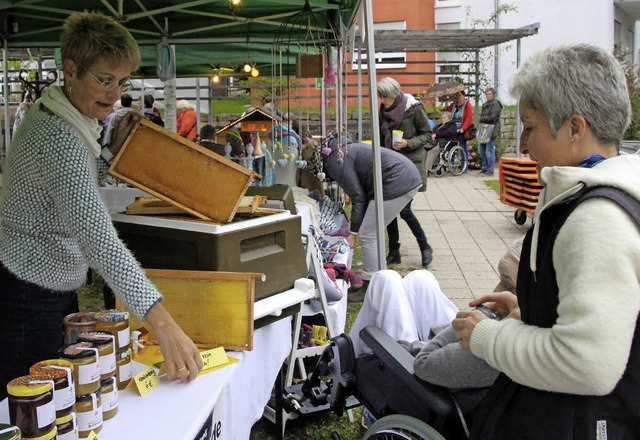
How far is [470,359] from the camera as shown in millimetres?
1845

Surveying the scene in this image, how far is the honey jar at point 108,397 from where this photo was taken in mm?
1377

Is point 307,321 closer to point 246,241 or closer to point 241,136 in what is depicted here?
point 246,241

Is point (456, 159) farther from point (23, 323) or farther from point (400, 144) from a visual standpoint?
point (23, 323)

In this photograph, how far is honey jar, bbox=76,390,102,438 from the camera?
127 centimetres

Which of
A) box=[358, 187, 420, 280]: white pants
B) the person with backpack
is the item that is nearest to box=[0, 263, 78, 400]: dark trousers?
the person with backpack

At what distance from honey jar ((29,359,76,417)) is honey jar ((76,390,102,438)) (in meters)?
0.07

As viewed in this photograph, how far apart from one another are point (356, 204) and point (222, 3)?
1.88 meters

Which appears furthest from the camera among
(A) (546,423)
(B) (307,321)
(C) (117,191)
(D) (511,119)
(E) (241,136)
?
(D) (511,119)

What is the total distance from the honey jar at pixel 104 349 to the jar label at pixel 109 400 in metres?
0.04

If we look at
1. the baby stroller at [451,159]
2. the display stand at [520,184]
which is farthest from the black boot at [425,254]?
the baby stroller at [451,159]

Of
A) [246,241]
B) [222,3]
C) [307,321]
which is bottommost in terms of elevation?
Answer: [307,321]

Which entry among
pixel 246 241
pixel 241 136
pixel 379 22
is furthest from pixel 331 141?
pixel 379 22

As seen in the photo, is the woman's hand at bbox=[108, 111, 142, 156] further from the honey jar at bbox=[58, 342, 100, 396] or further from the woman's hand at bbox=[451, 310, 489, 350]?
the woman's hand at bbox=[451, 310, 489, 350]

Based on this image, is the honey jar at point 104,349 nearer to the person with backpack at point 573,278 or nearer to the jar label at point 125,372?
the jar label at point 125,372
